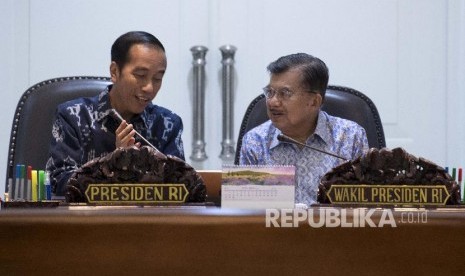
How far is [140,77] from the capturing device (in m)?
2.80

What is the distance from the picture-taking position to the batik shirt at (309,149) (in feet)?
9.46

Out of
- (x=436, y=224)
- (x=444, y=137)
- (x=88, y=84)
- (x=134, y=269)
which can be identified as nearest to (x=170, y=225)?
(x=134, y=269)

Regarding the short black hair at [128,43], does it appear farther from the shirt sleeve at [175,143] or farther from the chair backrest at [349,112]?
the chair backrest at [349,112]

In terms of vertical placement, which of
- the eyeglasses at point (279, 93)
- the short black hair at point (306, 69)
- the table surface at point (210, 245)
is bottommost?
the table surface at point (210, 245)

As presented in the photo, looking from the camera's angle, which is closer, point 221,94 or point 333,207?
point 333,207

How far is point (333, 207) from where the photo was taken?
1.87 m

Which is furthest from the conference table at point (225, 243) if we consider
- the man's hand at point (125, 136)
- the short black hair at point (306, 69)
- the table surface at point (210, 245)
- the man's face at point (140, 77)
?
the short black hair at point (306, 69)

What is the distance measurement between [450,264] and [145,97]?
49.6 inches

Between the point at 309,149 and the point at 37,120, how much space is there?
81cm

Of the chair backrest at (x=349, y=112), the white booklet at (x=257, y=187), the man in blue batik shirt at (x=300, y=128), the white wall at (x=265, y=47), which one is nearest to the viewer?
the white booklet at (x=257, y=187)

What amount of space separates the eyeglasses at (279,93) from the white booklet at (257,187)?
1.08m

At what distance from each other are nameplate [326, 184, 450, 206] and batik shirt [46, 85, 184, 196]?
3.01 ft

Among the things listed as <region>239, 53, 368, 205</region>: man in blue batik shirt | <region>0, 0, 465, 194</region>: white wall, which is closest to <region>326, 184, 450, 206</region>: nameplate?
<region>239, 53, 368, 205</region>: man in blue batik shirt

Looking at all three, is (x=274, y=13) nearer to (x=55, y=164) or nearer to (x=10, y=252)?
A: (x=55, y=164)
